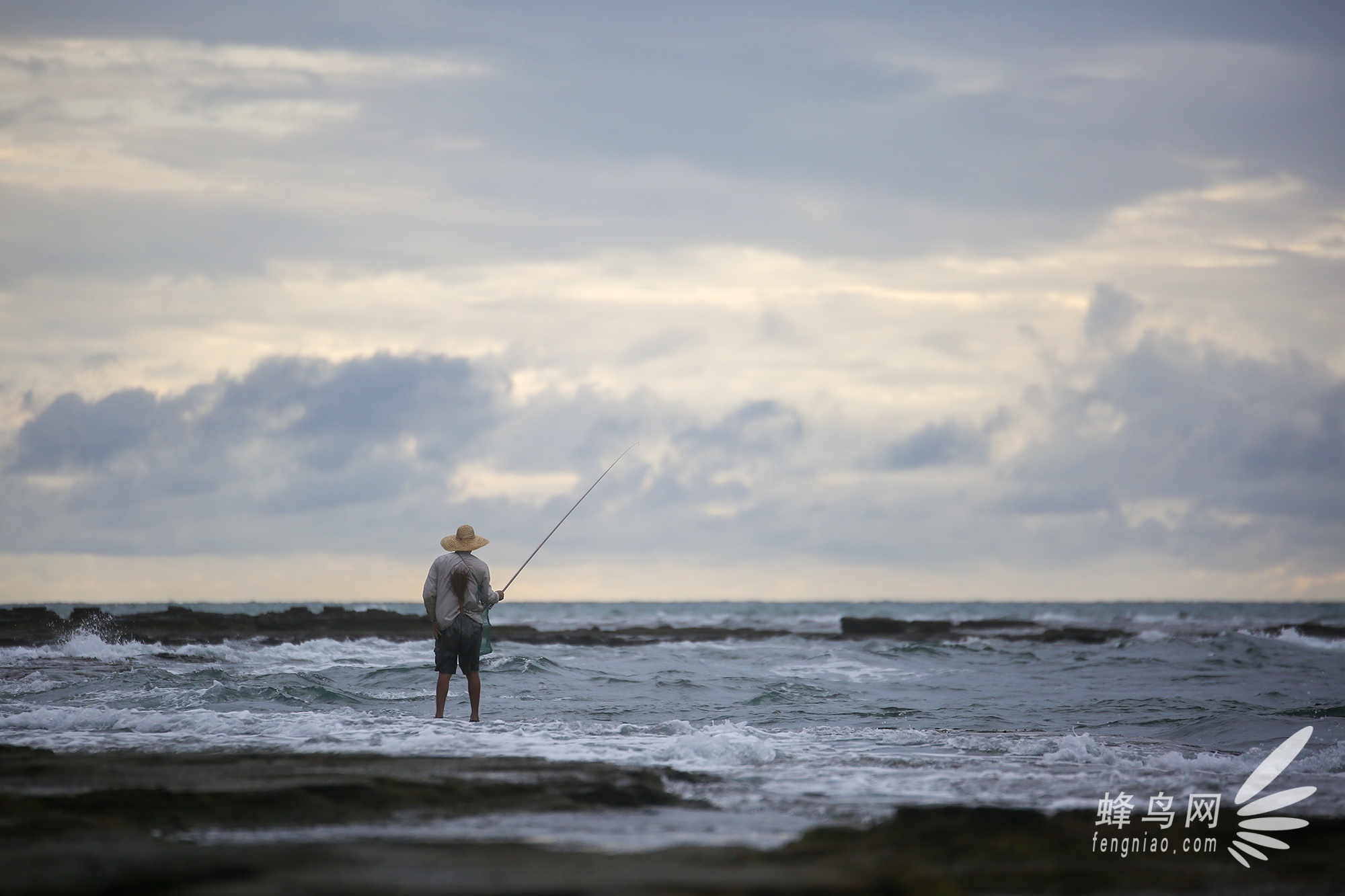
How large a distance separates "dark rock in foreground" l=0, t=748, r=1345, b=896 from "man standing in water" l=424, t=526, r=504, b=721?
11.9ft

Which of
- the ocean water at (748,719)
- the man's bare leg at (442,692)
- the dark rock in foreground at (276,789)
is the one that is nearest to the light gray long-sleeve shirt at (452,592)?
the man's bare leg at (442,692)

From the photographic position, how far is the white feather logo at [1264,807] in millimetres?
4777

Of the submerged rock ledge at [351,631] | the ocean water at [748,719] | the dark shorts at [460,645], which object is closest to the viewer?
the ocean water at [748,719]

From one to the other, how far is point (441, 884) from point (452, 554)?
6.58 m

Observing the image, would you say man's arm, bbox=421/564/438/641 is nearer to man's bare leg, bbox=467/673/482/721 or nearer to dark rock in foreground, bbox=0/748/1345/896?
man's bare leg, bbox=467/673/482/721

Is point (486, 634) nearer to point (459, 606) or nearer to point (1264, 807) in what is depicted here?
point (459, 606)

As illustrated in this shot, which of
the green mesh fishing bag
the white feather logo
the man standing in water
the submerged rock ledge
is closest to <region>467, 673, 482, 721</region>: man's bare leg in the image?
the man standing in water

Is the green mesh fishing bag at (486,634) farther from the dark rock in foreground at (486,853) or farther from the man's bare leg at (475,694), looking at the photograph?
the dark rock in foreground at (486,853)

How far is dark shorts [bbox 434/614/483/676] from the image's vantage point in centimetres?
998

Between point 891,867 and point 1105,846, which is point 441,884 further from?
point 1105,846

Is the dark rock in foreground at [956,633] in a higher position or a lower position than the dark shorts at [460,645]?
lower

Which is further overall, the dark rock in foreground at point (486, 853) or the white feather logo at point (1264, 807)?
the white feather logo at point (1264, 807)

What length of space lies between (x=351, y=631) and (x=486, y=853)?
22035mm

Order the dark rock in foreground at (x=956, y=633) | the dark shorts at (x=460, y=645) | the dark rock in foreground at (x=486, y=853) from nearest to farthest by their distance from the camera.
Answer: the dark rock in foreground at (x=486, y=853), the dark shorts at (x=460, y=645), the dark rock in foreground at (x=956, y=633)
